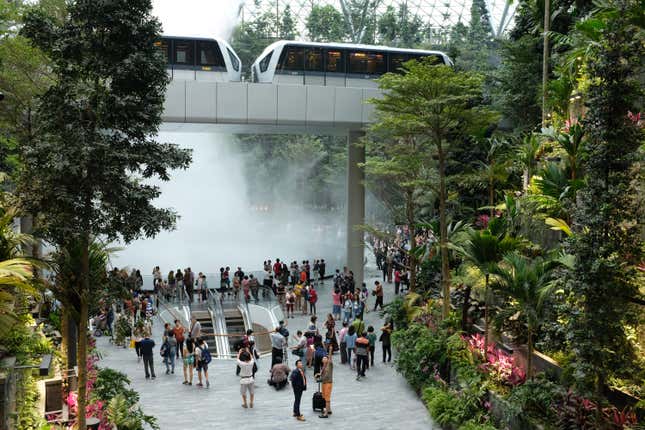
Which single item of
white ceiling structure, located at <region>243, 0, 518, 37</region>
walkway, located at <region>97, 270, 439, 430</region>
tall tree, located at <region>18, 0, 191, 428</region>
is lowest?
walkway, located at <region>97, 270, 439, 430</region>

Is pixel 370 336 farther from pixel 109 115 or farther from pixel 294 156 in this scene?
pixel 294 156

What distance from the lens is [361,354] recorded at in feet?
45.5

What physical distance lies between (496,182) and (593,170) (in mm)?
12746

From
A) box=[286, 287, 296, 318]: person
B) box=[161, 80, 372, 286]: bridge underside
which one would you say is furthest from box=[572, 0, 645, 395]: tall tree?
box=[286, 287, 296, 318]: person

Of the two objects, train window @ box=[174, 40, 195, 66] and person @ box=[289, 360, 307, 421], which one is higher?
train window @ box=[174, 40, 195, 66]

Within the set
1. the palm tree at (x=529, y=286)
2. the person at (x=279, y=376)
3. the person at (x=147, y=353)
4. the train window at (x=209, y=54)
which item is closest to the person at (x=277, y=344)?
the person at (x=279, y=376)

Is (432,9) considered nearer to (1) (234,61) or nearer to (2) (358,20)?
(2) (358,20)

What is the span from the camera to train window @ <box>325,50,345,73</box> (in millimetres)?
24766

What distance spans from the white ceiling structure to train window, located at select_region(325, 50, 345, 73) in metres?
51.0

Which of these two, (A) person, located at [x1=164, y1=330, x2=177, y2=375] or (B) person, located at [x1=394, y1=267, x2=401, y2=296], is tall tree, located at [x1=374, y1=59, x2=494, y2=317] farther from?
(B) person, located at [x1=394, y1=267, x2=401, y2=296]

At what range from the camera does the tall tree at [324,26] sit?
215 feet

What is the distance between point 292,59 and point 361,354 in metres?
14.2

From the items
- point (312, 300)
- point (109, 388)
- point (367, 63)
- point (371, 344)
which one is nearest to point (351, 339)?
point (371, 344)

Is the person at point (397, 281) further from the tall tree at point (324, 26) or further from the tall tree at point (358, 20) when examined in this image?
the tall tree at point (358, 20)
